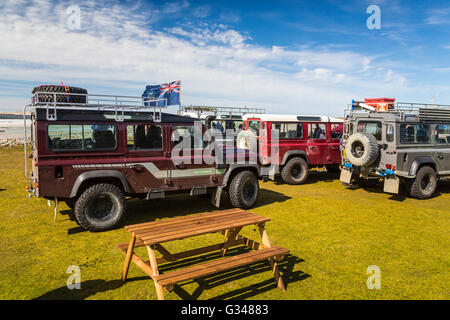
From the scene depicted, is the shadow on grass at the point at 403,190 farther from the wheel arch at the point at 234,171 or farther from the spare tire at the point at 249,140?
the wheel arch at the point at 234,171

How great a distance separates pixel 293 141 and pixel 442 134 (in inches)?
173

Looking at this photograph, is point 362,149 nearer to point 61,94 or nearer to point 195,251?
point 195,251

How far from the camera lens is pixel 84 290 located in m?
4.30

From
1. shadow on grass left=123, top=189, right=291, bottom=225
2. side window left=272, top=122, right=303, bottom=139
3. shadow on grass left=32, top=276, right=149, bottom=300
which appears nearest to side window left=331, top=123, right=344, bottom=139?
side window left=272, top=122, right=303, bottom=139

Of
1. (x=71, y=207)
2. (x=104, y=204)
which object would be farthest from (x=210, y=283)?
(x=71, y=207)

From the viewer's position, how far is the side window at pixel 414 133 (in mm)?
9445

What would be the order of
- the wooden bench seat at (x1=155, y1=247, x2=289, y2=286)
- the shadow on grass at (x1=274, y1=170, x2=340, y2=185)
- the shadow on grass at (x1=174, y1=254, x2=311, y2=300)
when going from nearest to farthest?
the wooden bench seat at (x1=155, y1=247, x2=289, y2=286) → the shadow on grass at (x1=174, y1=254, x2=311, y2=300) → the shadow on grass at (x1=274, y1=170, x2=340, y2=185)

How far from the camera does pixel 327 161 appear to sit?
12508 mm

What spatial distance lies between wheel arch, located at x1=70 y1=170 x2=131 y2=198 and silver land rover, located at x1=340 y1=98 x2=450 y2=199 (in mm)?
6439

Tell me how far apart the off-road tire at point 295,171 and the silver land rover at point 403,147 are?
176 cm

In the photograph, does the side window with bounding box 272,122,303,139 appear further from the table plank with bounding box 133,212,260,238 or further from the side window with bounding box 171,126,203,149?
the table plank with bounding box 133,212,260,238

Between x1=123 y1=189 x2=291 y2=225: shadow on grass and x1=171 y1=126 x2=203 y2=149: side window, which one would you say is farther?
x1=123 y1=189 x2=291 y2=225: shadow on grass

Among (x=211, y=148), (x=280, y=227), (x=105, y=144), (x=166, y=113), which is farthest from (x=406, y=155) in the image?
(x=105, y=144)

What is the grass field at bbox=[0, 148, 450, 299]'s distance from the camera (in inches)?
170
